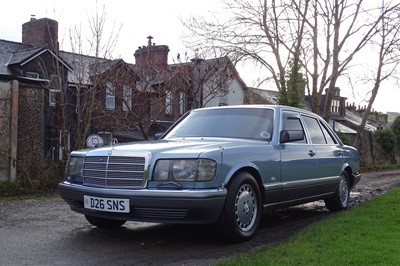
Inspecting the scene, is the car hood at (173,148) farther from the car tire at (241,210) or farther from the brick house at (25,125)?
the brick house at (25,125)

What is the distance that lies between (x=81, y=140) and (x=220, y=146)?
6.88m

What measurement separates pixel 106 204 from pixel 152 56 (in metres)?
14.3

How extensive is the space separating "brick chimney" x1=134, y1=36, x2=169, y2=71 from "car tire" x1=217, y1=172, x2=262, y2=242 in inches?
394

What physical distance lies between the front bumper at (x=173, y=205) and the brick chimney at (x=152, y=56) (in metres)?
10.4

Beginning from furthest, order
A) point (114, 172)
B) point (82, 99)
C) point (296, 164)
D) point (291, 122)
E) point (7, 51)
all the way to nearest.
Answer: point (7, 51) → point (82, 99) → point (291, 122) → point (296, 164) → point (114, 172)

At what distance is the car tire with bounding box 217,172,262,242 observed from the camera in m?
5.26

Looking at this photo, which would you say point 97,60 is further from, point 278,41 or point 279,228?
point 278,41

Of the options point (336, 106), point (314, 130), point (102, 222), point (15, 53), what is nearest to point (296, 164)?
point (314, 130)

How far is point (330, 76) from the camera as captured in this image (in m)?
20.0

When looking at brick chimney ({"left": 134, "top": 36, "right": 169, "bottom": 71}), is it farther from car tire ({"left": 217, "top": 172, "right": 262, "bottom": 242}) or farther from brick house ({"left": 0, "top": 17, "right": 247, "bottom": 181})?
car tire ({"left": 217, "top": 172, "right": 262, "bottom": 242})

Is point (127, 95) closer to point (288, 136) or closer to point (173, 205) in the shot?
point (288, 136)

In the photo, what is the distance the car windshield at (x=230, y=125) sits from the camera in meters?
6.39

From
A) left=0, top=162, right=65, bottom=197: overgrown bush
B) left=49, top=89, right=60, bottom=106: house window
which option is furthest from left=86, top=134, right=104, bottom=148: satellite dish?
left=49, top=89, right=60, bottom=106: house window

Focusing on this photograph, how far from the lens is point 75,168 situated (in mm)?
5812
